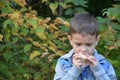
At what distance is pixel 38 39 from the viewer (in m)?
5.95

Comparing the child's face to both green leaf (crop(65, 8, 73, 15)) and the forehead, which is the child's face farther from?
green leaf (crop(65, 8, 73, 15))

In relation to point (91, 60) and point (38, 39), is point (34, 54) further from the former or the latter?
point (91, 60)

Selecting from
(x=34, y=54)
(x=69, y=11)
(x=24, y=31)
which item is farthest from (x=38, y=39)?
(x=69, y=11)

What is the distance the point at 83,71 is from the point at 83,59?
0.25 metres

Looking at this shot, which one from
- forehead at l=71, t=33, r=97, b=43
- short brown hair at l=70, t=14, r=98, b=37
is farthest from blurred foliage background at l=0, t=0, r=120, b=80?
forehead at l=71, t=33, r=97, b=43

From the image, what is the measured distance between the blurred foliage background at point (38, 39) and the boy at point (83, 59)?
1343 mm

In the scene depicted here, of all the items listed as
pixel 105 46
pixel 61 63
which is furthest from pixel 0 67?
pixel 61 63

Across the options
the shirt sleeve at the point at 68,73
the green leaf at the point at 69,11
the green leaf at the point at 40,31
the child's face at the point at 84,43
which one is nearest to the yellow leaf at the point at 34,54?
the green leaf at the point at 40,31

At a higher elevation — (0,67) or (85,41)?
(85,41)

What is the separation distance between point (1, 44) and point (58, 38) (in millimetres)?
751

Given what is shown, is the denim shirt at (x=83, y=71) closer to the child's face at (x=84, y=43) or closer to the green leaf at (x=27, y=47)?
the child's face at (x=84, y=43)

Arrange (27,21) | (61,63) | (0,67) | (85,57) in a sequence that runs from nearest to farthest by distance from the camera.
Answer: (85,57) < (61,63) < (27,21) < (0,67)

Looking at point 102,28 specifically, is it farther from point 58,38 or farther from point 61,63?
point 61,63

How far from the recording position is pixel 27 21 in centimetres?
553
